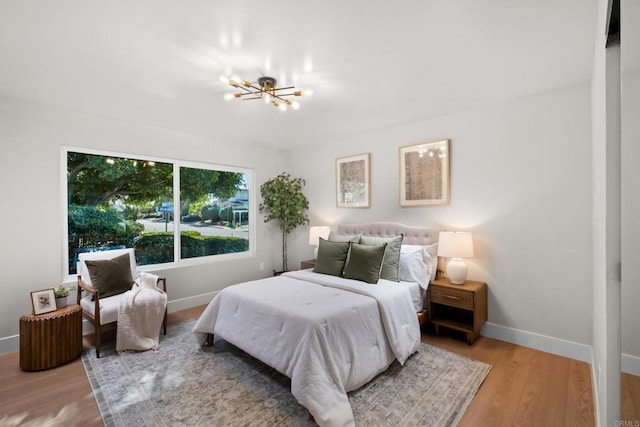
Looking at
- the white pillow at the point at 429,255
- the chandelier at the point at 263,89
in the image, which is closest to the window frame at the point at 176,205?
the chandelier at the point at 263,89

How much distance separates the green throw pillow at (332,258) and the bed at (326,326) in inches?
2.7

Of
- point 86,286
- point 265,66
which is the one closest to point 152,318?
point 86,286

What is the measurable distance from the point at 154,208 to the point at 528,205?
4.52 meters

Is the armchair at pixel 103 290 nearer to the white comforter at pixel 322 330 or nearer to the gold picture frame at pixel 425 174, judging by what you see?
the white comforter at pixel 322 330

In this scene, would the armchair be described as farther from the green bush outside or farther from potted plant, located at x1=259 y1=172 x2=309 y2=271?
potted plant, located at x1=259 y1=172 x2=309 y2=271

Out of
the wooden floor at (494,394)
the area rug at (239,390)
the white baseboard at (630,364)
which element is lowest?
the wooden floor at (494,394)

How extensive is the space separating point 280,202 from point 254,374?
2.93m

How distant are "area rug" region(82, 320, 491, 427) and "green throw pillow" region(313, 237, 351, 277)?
1139 millimetres

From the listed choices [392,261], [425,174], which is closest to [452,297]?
[392,261]

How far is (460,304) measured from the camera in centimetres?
297

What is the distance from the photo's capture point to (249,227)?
16.5 feet

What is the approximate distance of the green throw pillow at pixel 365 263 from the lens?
301 cm

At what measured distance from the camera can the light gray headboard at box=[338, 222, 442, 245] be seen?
11.6 ft

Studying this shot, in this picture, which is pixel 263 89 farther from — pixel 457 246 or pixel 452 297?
pixel 452 297
